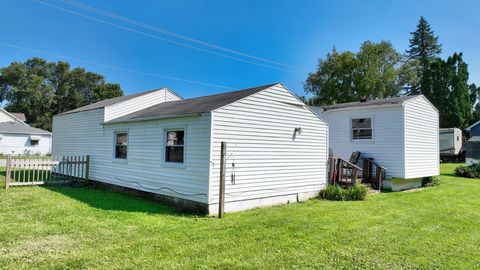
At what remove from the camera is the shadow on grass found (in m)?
8.04

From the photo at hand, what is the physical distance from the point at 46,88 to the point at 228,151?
54144 millimetres

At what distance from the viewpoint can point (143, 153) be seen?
9.98 meters

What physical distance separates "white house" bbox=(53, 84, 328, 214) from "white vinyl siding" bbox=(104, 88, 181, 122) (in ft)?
1.34

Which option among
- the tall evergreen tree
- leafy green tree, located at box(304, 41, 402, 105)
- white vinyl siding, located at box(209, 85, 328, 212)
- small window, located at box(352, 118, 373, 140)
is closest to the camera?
white vinyl siding, located at box(209, 85, 328, 212)

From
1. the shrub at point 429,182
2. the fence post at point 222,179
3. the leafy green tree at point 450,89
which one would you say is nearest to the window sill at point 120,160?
the fence post at point 222,179

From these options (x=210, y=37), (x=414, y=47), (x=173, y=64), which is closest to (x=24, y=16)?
(x=210, y=37)

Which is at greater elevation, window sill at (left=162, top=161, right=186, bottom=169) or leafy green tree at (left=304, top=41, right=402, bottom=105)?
leafy green tree at (left=304, top=41, right=402, bottom=105)

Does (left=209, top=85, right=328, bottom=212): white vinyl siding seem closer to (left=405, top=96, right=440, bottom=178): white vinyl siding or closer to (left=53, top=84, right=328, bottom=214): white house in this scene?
(left=53, top=84, right=328, bottom=214): white house

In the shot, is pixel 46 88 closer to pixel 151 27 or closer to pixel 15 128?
pixel 15 128

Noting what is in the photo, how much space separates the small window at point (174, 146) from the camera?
870cm

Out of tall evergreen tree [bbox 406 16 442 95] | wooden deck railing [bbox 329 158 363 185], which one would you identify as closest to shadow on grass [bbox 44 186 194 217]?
wooden deck railing [bbox 329 158 363 185]

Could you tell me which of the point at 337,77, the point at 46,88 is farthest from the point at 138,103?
the point at 46,88

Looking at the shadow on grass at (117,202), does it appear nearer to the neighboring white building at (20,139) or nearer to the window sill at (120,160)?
the window sill at (120,160)

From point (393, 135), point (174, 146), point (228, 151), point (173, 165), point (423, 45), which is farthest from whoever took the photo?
point (423, 45)
